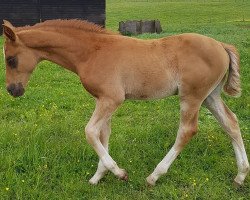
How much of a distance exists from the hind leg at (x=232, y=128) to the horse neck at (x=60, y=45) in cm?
167

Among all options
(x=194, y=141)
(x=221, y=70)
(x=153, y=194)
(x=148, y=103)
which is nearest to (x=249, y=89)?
(x=148, y=103)

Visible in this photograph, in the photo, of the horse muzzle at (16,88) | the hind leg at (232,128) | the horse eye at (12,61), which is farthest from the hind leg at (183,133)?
the horse eye at (12,61)

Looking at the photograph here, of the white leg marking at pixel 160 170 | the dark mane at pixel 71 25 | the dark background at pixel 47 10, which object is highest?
the dark mane at pixel 71 25

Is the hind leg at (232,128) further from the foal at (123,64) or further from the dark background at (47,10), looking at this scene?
the dark background at (47,10)

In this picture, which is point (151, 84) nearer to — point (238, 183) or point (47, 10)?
point (238, 183)

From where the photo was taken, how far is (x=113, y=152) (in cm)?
572

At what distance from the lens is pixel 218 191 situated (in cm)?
489

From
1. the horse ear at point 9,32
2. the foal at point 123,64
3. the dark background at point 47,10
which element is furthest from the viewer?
the dark background at point 47,10

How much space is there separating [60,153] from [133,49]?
1632 mm

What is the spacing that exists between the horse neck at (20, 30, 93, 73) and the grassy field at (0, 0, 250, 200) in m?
1.24

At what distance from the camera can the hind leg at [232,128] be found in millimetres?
5109

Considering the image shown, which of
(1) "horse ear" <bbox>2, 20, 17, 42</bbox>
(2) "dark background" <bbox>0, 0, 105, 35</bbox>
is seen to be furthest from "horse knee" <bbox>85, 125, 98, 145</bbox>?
(2) "dark background" <bbox>0, 0, 105, 35</bbox>

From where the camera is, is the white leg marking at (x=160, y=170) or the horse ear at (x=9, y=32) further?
the white leg marking at (x=160, y=170)

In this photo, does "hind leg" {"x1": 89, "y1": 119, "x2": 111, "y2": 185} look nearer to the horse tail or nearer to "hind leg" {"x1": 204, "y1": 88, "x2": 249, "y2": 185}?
"hind leg" {"x1": 204, "y1": 88, "x2": 249, "y2": 185}
